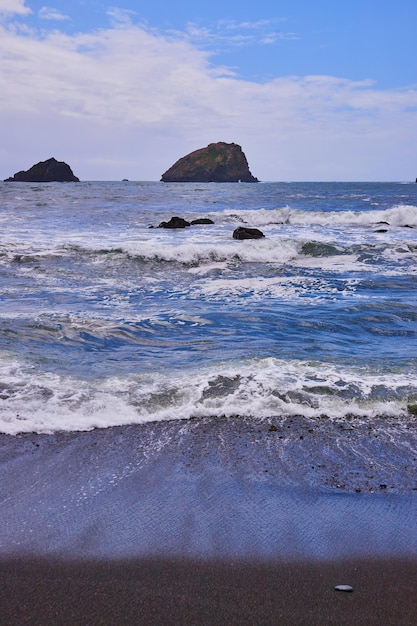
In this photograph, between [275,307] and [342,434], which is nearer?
[342,434]

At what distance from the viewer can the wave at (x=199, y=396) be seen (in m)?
4.43

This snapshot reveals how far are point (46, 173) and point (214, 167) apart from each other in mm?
41516

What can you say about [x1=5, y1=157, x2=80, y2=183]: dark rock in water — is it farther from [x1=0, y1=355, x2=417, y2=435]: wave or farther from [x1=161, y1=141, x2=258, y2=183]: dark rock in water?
[x1=0, y1=355, x2=417, y2=435]: wave

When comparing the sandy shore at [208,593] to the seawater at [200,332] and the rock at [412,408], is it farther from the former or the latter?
the rock at [412,408]

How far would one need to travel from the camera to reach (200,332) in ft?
24.2

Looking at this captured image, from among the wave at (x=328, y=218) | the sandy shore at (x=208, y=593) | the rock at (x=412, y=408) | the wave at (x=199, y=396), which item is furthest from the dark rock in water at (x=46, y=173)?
the sandy shore at (x=208, y=593)

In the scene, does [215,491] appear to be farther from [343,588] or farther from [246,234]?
[246,234]

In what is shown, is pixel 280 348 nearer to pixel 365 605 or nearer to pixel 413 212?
pixel 365 605

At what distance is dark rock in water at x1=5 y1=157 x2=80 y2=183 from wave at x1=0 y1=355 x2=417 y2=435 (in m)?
121

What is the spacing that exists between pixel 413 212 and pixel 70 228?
58.7 ft

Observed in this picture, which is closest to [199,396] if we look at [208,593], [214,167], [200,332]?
[208,593]

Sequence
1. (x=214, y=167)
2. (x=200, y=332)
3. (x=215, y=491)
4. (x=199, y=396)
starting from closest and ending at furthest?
(x=215, y=491) → (x=199, y=396) → (x=200, y=332) → (x=214, y=167)


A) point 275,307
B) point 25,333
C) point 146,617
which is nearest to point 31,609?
point 146,617

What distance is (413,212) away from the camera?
28.1 metres
